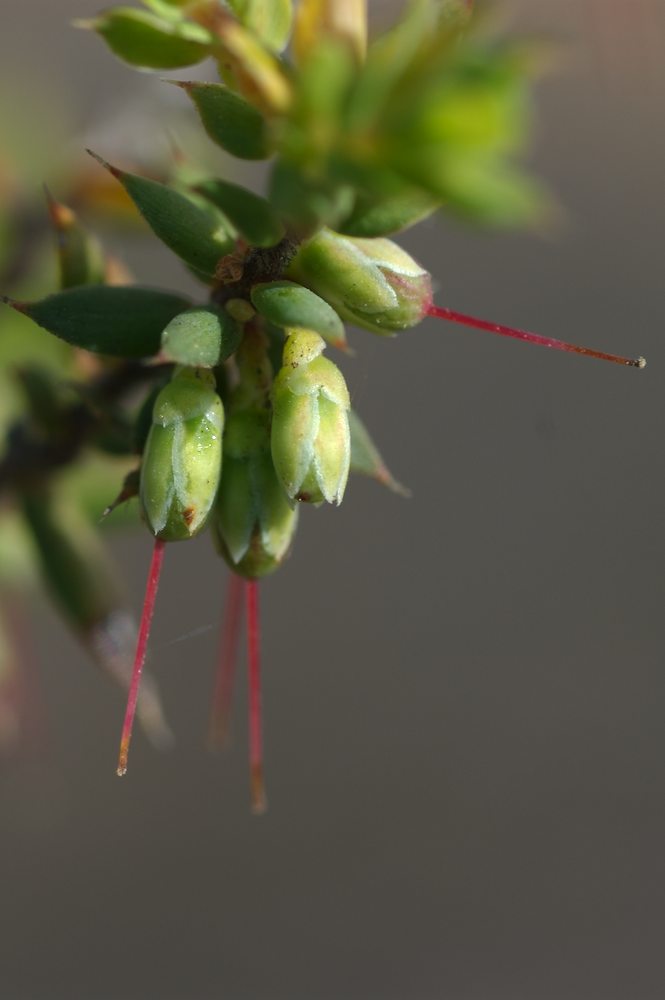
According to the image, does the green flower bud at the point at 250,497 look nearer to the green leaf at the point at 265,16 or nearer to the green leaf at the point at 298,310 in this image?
the green leaf at the point at 298,310

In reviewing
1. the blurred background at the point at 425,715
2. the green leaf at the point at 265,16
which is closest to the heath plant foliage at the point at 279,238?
the green leaf at the point at 265,16

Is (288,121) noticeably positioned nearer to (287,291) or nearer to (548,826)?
(287,291)

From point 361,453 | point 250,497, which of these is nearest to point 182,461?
point 250,497

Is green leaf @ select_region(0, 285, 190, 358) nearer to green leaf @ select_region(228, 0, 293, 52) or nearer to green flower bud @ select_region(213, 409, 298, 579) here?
green flower bud @ select_region(213, 409, 298, 579)

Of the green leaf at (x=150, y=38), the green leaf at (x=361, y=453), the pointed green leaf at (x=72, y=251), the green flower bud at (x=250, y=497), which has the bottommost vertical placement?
the green flower bud at (x=250, y=497)

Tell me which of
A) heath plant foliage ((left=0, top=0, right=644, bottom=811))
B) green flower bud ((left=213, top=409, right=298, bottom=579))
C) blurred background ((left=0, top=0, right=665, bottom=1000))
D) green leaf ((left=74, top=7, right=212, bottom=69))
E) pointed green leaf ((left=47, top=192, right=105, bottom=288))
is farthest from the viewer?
blurred background ((left=0, top=0, right=665, bottom=1000))

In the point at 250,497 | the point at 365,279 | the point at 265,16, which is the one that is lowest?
the point at 250,497

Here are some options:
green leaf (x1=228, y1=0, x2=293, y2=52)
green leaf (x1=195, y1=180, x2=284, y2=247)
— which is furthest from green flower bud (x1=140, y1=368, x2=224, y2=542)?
green leaf (x1=228, y1=0, x2=293, y2=52)

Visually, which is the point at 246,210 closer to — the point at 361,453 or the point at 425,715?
the point at 361,453
